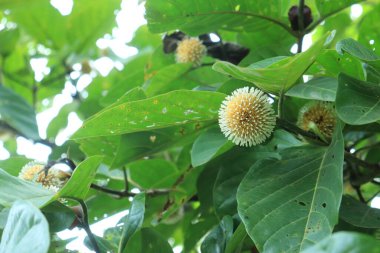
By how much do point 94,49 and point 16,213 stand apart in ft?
5.51

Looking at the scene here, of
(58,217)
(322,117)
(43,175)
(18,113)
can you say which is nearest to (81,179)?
(58,217)

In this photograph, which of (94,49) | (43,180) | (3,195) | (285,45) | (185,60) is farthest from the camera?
(94,49)

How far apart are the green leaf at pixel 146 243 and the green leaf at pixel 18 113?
0.89 meters

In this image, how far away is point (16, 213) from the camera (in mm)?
777

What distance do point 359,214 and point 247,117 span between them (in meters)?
0.27

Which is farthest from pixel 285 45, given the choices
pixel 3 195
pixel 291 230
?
pixel 3 195

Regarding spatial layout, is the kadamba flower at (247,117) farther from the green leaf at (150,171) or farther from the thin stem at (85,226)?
the green leaf at (150,171)

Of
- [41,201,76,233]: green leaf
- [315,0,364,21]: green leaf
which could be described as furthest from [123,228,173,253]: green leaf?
[315,0,364,21]: green leaf

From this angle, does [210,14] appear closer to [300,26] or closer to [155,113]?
[300,26]

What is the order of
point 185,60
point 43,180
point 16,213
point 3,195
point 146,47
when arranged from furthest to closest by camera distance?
point 146,47 < point 185,60 < point 43,180 < point 3,195 < point 16,213

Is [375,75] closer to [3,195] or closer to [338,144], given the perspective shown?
[338,144]

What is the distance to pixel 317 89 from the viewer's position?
0.97 m

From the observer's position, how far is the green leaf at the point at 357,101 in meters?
0.90

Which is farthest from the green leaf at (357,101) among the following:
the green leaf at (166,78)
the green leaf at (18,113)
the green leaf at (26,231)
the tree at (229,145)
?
the green leaf at (18,113)
